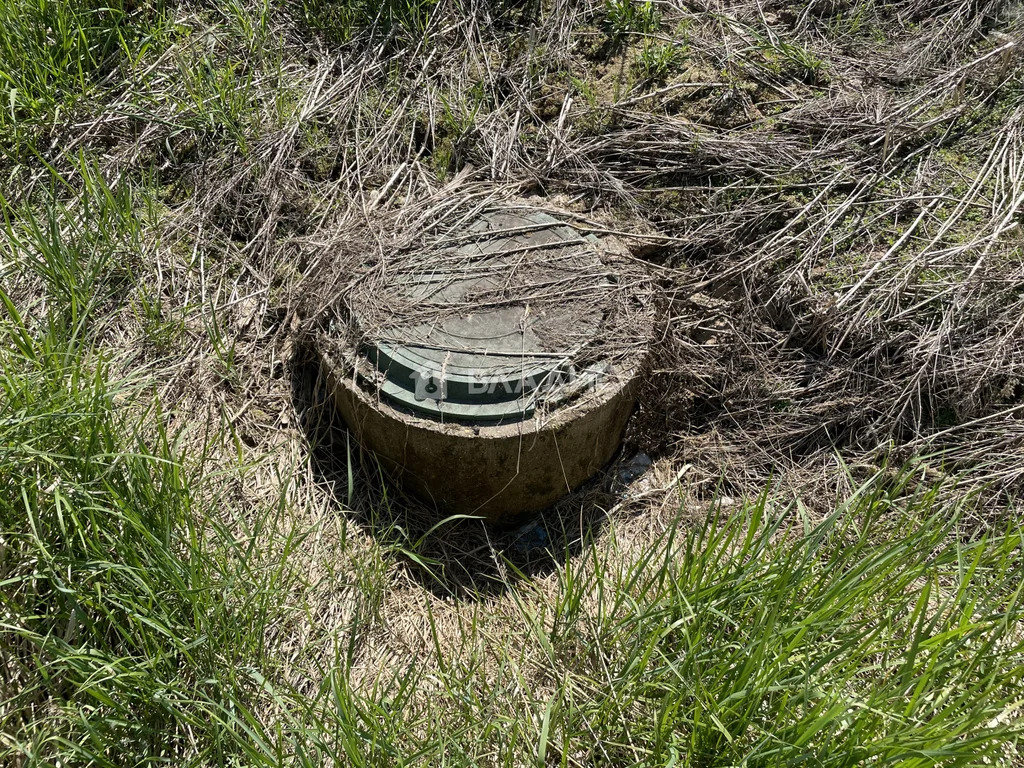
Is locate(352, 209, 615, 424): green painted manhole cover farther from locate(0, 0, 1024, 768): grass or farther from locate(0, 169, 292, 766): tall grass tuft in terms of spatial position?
locate(0, 169, 292, 766): tall grass tuft

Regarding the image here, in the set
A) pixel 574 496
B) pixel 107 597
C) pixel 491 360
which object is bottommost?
pixel 574 496

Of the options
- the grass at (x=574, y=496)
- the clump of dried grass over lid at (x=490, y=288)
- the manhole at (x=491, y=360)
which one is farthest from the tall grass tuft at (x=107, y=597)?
the clump of dried grass over lid at (x=490, y=288)

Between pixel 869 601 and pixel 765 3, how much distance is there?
266cm

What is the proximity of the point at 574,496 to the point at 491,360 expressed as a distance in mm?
560

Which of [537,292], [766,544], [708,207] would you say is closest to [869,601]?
[766,544]

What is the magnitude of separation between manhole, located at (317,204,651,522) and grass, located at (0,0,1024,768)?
0.21 metres

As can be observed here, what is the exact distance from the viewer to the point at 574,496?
8.79ft

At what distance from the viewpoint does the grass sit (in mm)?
1841

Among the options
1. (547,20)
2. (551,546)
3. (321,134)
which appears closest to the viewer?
(551,546)

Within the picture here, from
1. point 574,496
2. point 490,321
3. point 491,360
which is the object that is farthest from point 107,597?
point 574,496

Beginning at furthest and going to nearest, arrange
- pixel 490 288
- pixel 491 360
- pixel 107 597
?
pixel 490 288, pixel 491 360, pixel 107 597

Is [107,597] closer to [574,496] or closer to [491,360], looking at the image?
[491,360]

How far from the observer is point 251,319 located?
9.43 ft

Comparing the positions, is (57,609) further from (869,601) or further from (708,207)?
(708,207)
